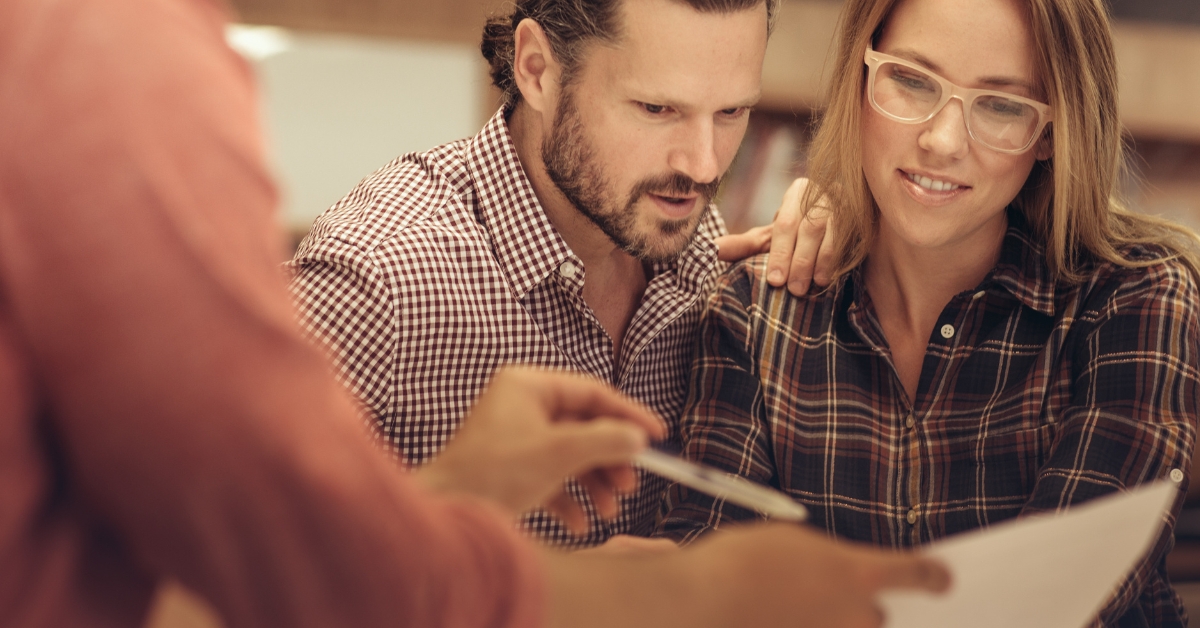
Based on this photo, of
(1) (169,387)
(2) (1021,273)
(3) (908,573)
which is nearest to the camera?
(1) (169,387)

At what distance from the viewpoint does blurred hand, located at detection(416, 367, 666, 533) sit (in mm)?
623

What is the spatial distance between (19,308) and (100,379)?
0.14 ft

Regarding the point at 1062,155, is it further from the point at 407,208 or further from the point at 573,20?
the point at 407,208

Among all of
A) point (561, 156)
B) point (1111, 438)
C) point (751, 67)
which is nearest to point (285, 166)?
point (561, 156)

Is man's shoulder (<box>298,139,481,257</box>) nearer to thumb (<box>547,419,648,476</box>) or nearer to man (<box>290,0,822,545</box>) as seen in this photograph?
man (<box>290,0,822,545</box>)

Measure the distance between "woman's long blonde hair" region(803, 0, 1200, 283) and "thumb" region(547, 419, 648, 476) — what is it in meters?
0.88

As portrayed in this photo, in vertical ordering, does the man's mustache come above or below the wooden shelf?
below

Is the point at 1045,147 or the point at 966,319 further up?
the point at 1045,147

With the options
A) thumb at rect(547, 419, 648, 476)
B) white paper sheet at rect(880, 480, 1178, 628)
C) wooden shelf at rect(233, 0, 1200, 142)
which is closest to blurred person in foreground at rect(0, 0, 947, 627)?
thumb at rect(547, 419, 648, 476)

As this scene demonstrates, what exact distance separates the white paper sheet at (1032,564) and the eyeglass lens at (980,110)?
0.73 meters

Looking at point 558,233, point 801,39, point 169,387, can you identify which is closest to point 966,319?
point 558,233

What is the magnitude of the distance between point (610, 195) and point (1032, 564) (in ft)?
2.89

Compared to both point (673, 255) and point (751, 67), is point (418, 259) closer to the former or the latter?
point (673, 255)

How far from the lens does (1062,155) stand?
127cm
